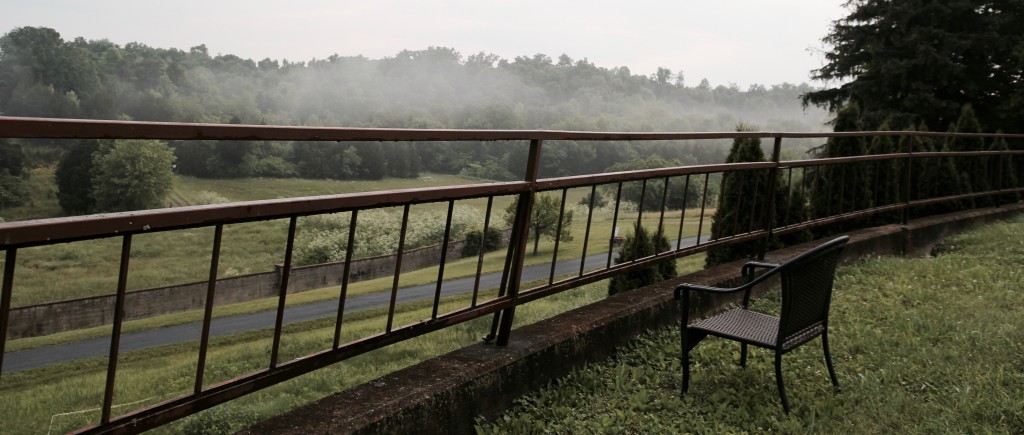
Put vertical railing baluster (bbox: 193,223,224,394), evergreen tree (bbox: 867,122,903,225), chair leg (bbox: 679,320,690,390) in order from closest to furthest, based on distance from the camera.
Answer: vertical railing baluster (bbox: 193,223,224,394)
chair leg (bbox: 679,320,690,390)
evergreen tree (bbox: 867,122,903,225)

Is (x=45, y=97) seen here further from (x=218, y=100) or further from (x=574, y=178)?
(x=574, y=178)

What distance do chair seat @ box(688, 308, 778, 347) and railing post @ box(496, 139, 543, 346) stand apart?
0.84m

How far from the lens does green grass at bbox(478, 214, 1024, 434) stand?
9.30 feet

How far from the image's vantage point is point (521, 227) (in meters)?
2.94

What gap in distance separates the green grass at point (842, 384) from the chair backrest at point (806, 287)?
388 mm

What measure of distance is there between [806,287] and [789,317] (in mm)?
183

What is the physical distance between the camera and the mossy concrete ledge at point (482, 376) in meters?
2.26

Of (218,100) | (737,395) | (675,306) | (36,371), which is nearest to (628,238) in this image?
(675,306)

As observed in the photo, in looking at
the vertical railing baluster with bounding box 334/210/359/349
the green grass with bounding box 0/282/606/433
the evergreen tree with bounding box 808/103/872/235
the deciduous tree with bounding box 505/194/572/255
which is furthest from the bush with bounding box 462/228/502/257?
the evergreen tree with bounding box 808/103/872/235

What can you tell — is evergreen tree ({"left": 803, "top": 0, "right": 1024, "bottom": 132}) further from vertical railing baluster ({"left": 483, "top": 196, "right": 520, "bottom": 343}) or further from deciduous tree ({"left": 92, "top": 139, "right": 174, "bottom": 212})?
vertical railing baluster ({"left": 483, "top": 196, "right": 520, "bottom": 343})

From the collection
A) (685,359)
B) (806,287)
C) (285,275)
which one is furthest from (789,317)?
(285,275)

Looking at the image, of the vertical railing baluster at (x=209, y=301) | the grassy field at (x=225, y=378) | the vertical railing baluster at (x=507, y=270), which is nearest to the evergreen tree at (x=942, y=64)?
the grassy field at (x=225, y=378)

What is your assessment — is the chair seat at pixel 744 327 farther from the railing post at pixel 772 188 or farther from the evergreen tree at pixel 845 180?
the evergreen tree at pixel 845 180

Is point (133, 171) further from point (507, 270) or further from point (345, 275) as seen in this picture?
point (345, 275)
